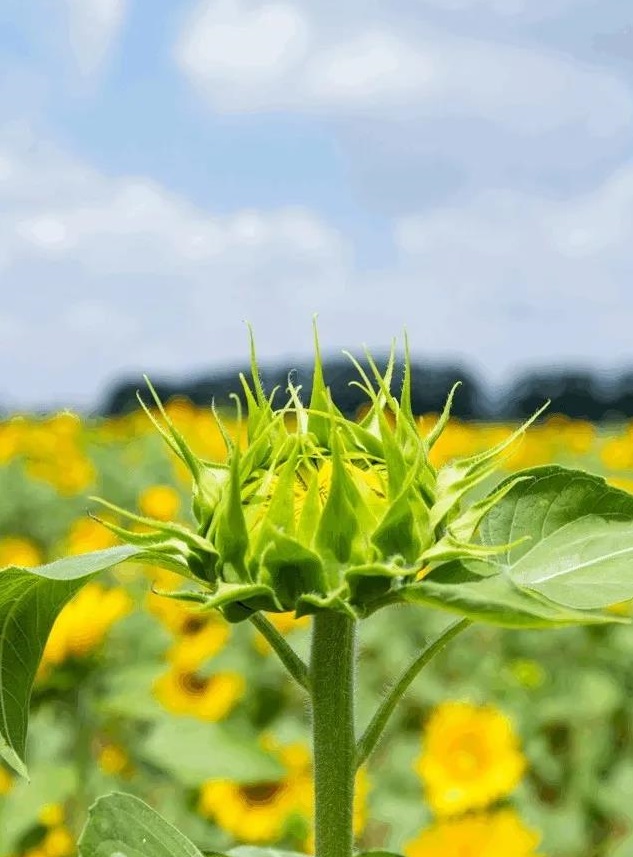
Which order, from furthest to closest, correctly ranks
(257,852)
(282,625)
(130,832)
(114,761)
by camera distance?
1. (282,625)
2. (114,761)
3. (257,852)
4. (130,832)

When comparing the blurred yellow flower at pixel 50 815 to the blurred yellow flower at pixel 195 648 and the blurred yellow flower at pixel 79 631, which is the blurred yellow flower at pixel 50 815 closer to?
the blurred yellow flower at pixel 79 631

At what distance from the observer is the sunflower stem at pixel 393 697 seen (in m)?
0.59

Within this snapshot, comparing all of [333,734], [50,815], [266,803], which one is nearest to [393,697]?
[333,734]

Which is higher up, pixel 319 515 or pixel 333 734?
pixel 319 515

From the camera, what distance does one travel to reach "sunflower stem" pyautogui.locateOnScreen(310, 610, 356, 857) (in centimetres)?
59

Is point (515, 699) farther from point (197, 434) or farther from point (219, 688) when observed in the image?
point (197, 434)

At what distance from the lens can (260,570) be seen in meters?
0.54

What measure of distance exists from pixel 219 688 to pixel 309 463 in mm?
1891

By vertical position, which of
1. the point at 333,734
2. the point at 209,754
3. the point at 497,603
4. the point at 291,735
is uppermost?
the point at 497,603

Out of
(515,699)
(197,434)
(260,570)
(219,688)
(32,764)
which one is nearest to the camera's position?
(260,570)

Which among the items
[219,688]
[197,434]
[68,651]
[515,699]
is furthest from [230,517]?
[197,434]

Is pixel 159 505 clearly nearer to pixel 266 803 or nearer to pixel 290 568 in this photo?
pixel 266 803

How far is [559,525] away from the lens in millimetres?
640

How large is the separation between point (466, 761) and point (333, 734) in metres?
1.64
